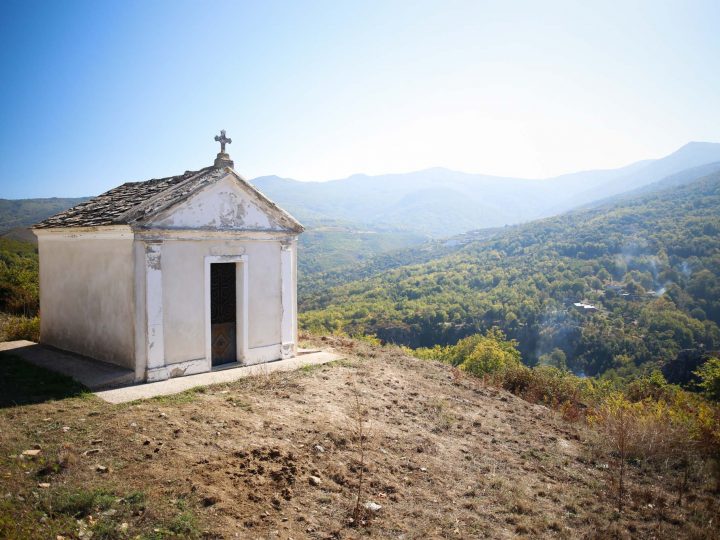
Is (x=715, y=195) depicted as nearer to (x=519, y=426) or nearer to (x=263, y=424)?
(x=519, y=426)

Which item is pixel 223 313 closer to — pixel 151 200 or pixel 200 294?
pixel 200 294

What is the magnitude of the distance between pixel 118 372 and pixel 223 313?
7.71 feet

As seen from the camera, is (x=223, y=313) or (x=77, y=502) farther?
(x=223, y=313)

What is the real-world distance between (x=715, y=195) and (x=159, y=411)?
92.6 m

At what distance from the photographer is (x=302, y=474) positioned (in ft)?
18.0

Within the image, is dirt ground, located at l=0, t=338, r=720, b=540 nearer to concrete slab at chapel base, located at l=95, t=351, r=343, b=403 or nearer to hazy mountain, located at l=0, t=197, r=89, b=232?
concrete slab at chapel base, located at l=95, t=351, r=343, b=403

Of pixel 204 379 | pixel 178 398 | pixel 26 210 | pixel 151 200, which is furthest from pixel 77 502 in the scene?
pixel 26 210

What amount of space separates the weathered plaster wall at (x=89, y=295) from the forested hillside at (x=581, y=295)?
2387 cm

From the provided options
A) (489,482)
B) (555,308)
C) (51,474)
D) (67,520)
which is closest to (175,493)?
(67,520)

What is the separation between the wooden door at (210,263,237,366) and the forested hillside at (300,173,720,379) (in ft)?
78.7

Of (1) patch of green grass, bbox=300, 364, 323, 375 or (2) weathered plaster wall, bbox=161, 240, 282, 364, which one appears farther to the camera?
(1) patch of green grass, bbox=300, 364, 323, 375

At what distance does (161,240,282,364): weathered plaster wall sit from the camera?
26.8 feet

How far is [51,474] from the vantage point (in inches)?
179

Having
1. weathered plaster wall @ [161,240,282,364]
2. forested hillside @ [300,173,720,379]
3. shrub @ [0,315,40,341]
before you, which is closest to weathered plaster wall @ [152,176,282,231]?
weathered plaster wall @ [161,240,282,364]
